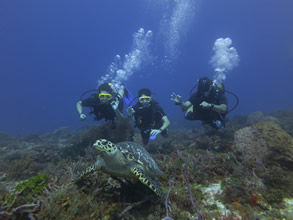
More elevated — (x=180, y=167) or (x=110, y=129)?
(x=110, y=129)

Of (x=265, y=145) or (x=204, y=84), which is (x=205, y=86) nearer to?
(x=204, y=84)

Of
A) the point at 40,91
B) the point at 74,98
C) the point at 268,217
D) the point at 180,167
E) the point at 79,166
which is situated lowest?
the point at 268,217

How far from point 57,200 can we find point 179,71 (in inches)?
6272

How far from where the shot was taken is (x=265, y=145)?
15.3 ft

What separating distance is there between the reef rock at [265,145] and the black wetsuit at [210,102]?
246cm

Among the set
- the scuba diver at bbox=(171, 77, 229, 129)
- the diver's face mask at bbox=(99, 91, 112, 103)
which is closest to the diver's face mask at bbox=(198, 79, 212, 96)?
the scuba diver at bbox=(171, 77, 229, 129)

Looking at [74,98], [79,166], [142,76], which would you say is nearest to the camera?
[79,166]

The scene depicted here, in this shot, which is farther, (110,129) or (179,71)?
(179,71)

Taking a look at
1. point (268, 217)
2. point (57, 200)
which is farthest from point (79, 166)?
point (268, 217)

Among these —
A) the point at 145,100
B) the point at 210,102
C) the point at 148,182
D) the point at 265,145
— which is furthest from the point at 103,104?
the point at 265,145

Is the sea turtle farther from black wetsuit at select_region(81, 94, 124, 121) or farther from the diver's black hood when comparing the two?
the diver's black hood

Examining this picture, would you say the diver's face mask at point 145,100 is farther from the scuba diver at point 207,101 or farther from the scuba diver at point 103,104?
the scuba diver at point 103,104

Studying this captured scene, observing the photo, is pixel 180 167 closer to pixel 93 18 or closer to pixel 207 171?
pixel 207 171

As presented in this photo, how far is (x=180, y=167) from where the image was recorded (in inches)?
165
